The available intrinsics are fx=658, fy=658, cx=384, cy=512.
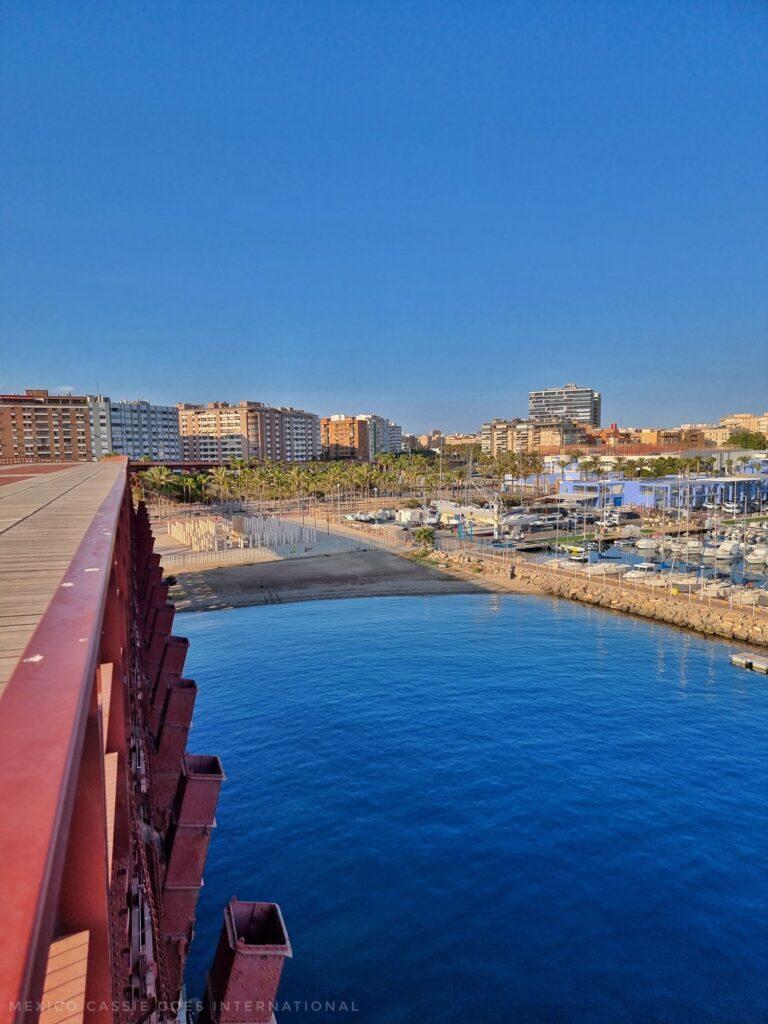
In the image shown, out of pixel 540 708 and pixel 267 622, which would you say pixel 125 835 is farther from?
pixel 267 622

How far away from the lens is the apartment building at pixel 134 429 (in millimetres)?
114812

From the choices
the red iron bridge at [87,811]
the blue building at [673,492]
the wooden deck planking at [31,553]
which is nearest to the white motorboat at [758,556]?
the blue building at [673,492]

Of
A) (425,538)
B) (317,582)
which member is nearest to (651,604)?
(317,582)

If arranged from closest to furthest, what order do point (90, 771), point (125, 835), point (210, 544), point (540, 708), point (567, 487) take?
point (90, 771) → point (125, 835) → point (540, 708) → point (210, 544) → point (567, 487)

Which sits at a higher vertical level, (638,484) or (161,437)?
(161,437)

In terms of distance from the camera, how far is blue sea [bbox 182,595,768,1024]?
11.4 metres

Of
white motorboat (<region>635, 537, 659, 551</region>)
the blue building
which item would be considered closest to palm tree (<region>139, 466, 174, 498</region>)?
the blue building

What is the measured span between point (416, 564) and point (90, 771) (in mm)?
48217

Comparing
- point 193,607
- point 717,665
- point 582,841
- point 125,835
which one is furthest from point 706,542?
point 125,835

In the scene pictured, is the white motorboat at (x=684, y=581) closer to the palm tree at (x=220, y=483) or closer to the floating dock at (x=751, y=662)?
the floating dock at (x=751, y=662)

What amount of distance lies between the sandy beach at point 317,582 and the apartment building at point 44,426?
59319 millimetres

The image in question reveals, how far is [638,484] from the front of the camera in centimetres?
7619

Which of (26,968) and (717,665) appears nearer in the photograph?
(26,968)

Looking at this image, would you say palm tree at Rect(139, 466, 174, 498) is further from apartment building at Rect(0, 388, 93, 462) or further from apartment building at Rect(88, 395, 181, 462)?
apartment building at Rect(88, 395, 181, 462)
